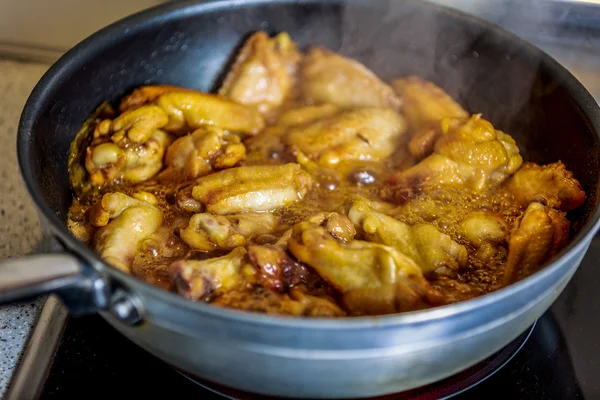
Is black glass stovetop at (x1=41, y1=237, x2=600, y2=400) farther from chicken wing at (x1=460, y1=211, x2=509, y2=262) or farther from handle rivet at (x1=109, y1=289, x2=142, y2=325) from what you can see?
handle rivet at (x1=109, y1=289, x2=142, y2=325)

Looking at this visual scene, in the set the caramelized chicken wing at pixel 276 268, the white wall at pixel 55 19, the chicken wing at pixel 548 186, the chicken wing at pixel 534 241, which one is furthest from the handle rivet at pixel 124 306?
the white wall at pixel 55 19

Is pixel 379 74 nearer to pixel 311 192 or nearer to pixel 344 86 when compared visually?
pixel 344 86

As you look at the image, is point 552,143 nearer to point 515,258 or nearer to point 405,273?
point 515,258

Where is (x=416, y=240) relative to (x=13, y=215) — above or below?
above

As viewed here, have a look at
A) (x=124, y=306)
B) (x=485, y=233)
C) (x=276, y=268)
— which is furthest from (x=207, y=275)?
(x=485, y=233)

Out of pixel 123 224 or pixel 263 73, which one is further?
pixel 263 73

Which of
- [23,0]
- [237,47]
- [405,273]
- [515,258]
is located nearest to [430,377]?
[405,273]

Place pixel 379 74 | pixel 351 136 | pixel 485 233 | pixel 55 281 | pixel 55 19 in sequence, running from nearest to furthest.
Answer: pixel 55 281
pixel 485 233
pixel 351 136
pixel 379 74
pixel 55 19

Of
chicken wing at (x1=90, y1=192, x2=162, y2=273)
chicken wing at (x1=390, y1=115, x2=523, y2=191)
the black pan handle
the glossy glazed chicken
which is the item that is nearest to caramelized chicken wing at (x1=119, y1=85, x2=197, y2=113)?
the glossy glazed chicken
